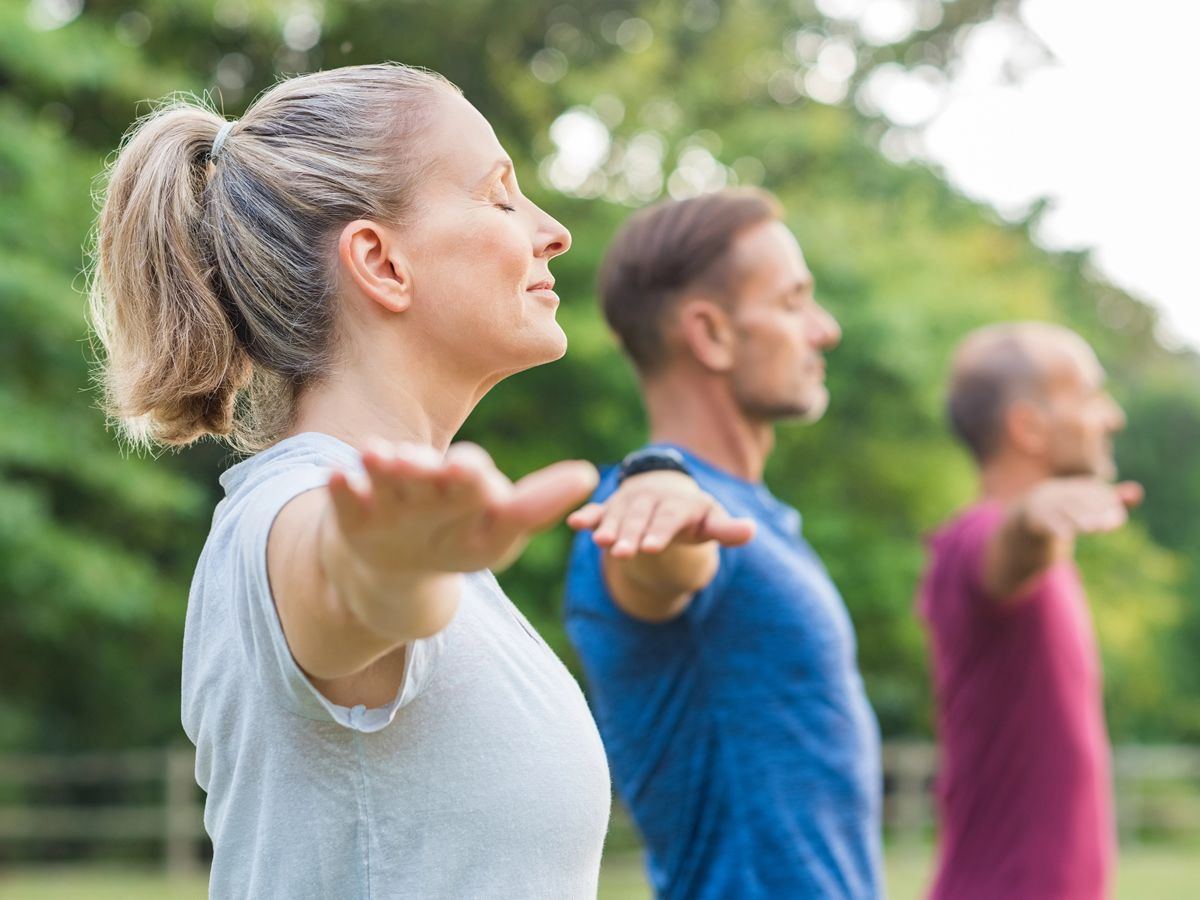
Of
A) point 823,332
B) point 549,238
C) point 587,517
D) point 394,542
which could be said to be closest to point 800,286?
point 823,332

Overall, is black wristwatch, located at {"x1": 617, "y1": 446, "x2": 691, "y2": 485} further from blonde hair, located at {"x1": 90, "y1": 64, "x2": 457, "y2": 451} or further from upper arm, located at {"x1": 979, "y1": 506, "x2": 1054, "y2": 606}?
upper arm, located at {"x1": 979, "y1": 506, "x2": 1054, "y2": 606}

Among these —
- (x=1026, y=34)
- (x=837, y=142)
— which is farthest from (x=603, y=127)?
(x=1026, y=34)

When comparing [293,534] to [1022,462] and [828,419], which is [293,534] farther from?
[828,419]

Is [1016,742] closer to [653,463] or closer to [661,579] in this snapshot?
[661,579]

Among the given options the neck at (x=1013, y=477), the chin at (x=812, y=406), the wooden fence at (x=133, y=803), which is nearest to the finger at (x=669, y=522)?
the chin at (x=812, y=406)

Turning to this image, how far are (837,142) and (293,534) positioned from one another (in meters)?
15.1

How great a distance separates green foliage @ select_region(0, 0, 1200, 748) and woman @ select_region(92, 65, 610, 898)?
22.6ft

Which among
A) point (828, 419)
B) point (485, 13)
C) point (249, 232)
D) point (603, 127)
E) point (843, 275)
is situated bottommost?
point (828, 419)

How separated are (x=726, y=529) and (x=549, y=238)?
1.51 ft

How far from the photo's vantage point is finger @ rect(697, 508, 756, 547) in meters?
1.91

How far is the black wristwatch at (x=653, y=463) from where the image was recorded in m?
2.33

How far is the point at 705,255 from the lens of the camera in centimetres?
327

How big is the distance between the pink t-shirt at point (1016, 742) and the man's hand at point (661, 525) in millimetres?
1769

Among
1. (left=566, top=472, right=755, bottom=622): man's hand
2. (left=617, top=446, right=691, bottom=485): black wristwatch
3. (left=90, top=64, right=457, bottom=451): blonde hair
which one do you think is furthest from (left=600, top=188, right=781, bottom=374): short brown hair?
(left=90, top=64, right=457, bottom=451): blonde hair
